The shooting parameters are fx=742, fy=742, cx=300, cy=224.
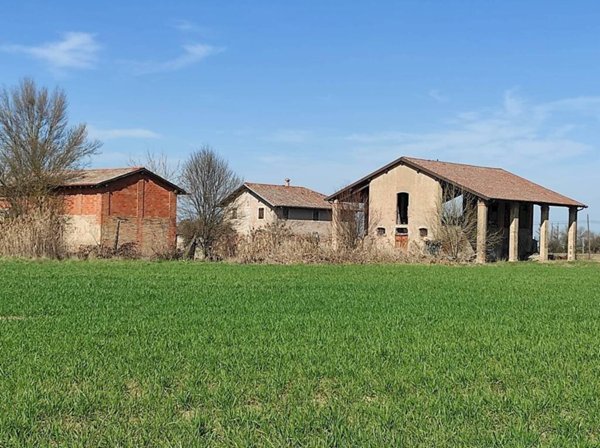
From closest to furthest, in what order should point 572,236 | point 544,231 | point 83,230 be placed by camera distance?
point 83,230, point 544,231, point 572,236

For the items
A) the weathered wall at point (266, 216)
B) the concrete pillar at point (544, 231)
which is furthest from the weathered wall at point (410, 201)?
the weathered wall at point (266, 216)

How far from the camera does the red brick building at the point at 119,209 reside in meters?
44.6

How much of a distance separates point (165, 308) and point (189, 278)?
924 cm

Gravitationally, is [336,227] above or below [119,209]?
below

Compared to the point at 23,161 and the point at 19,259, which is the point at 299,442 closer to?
the point at 19,259

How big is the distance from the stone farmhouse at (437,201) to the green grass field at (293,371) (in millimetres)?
24327

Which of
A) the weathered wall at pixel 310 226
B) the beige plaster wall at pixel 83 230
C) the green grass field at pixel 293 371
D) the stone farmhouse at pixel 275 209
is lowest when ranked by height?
the green grass field at pixel 293 371

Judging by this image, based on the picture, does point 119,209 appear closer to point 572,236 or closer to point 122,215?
point 122,215

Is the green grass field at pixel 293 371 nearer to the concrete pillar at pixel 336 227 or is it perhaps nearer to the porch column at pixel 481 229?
the concrete pillar at pixel 336 227

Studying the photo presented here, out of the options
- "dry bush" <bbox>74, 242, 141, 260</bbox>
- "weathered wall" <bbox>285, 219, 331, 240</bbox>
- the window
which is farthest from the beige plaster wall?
"weathered wall" <bbox>285, 219, 331, 240</bbox>

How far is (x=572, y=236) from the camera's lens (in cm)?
4753

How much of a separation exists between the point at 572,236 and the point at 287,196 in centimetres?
2401

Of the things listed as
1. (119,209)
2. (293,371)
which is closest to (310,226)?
(119,209)

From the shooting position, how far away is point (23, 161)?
1726 inches
